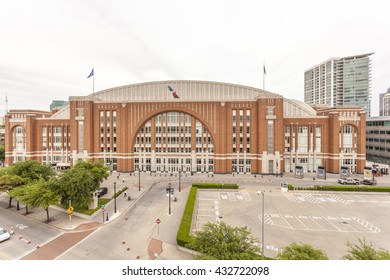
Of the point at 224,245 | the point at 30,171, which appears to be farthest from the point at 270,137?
the point at 30,171

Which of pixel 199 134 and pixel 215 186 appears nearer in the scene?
pixel 215 186

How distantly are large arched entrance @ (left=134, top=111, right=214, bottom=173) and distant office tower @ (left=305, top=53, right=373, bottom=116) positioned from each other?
468 feet

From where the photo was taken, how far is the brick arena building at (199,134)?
2191 inches

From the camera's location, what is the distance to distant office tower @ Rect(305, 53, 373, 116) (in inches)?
5625

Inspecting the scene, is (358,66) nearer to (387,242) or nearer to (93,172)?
(387,242)

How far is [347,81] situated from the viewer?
147 metres

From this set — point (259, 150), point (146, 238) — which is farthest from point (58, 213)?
point (259, 150)

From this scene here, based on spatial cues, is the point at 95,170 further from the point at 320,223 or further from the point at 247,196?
the point at 320,223

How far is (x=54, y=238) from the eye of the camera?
21.5 metres

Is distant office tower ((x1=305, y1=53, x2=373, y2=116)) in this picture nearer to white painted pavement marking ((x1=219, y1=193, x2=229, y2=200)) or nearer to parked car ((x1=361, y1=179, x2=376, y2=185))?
parked car ((x1=361, y1=179, x2=376, y2=185))

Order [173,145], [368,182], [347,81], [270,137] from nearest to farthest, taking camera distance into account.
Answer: [368,182]
[270,137]
[173,145]
[347,81]

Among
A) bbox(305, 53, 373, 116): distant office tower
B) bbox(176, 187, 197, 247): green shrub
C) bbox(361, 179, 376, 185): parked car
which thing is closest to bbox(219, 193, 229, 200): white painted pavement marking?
bbox(176, 187, 197, 247): green shrub

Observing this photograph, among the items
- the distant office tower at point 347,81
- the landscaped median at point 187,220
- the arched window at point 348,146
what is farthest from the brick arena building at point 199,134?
the distant office tower at point 347,81

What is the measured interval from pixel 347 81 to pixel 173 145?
510ft
